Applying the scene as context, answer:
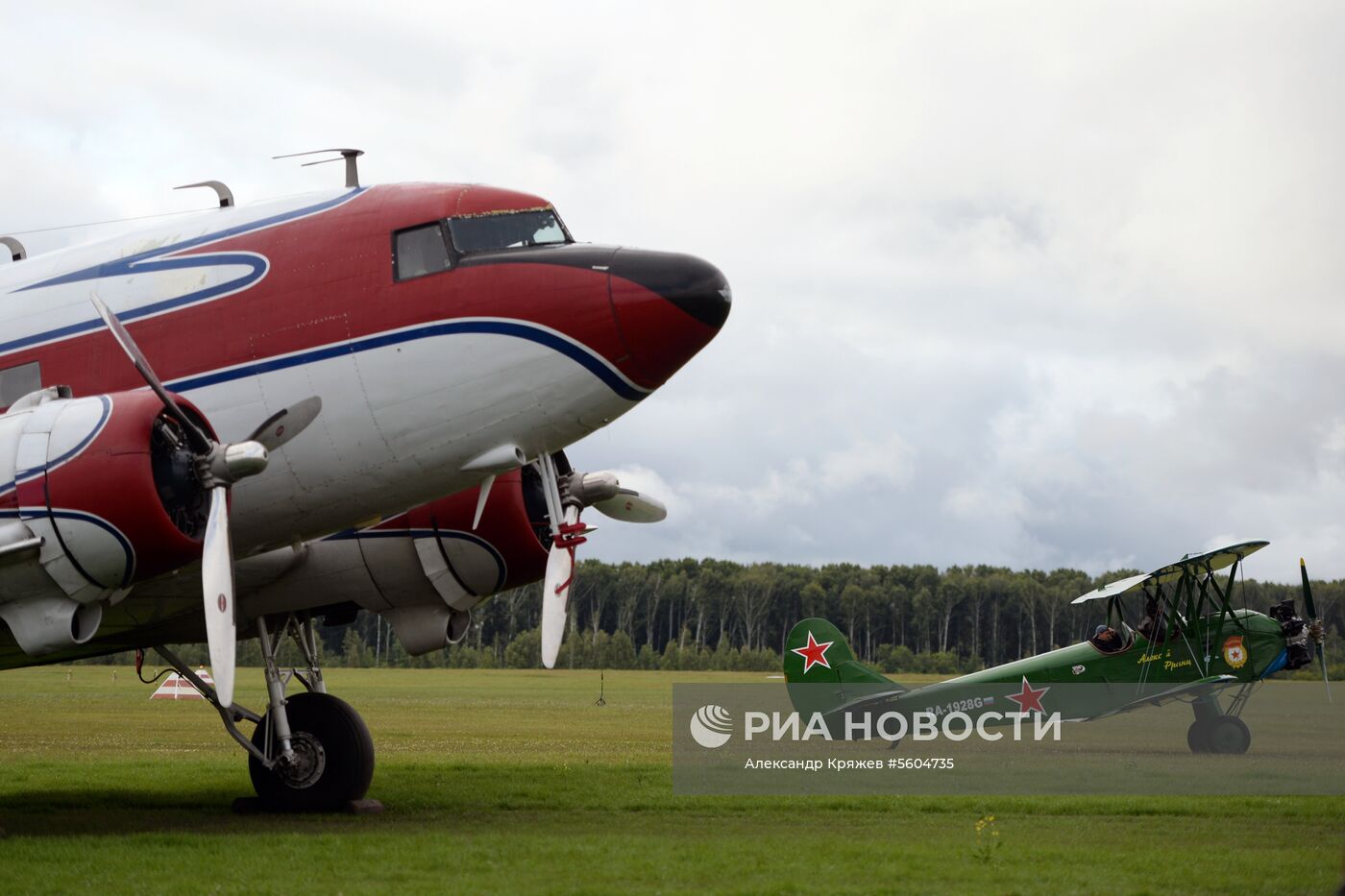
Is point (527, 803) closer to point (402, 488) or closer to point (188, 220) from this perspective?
point (402, 488)

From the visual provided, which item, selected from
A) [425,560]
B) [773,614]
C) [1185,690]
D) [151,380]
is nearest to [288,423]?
[151,380]

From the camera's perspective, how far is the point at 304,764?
1689 centimetres

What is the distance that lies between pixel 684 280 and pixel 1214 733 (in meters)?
18.3

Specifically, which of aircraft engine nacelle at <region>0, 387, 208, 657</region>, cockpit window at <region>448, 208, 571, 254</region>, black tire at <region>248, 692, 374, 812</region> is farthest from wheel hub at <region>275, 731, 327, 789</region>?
cockpit window at <region>448, 208, 571, 254</region>

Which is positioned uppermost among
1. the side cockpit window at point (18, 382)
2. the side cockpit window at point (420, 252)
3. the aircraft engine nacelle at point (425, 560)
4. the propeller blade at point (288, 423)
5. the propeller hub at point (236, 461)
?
the side cockpit window at point (420, 252)

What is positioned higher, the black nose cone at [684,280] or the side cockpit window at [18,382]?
the black nose cone at [684,280]

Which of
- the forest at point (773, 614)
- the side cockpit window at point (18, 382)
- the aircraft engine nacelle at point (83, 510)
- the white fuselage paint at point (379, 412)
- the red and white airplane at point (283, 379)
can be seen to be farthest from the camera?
→ the forest at point (773, 614)

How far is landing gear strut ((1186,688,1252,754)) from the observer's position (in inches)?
1035

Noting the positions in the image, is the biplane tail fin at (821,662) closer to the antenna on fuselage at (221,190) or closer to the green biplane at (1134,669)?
the green biplane at (1134,669)

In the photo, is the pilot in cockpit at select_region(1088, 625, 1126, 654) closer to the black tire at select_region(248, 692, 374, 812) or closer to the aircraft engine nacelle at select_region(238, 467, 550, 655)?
the aircraft engine nacelle at select_region(238, 467, 550, 655)

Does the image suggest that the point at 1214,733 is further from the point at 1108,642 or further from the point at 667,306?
the point at 667,306

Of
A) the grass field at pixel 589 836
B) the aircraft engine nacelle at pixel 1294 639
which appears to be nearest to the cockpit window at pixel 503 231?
the grass field at pixel 589 836

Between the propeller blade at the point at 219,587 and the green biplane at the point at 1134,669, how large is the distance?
48.9 feet

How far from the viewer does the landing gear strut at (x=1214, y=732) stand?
86.3 ft
